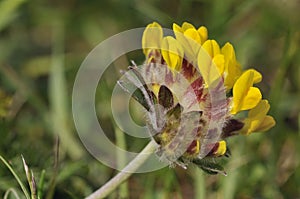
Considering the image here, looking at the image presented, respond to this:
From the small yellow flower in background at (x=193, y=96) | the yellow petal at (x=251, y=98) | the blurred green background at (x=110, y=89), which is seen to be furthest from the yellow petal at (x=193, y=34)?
the blurred green background at (x=110, y=89)

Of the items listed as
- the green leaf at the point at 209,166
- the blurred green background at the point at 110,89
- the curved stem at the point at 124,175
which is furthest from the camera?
the blurred green background at the point at 110,89

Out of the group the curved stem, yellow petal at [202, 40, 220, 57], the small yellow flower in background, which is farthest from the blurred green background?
yellow petal at [202, 40, 220, 57]

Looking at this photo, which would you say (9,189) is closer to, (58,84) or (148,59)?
(148,59)

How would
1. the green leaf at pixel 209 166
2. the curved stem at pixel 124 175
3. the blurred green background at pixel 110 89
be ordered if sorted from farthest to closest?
the blurred green background at pixel 110 89
the curved stem at pixel 124 175
the green leaf at pixel 209 166

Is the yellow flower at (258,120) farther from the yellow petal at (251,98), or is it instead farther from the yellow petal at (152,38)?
the yellow petal at (152,38)

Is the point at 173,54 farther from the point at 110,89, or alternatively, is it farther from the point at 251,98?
the point at 110,89

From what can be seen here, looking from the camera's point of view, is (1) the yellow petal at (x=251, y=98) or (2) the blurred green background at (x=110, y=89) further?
(2) the blurred green background at (x=110, y=89)
